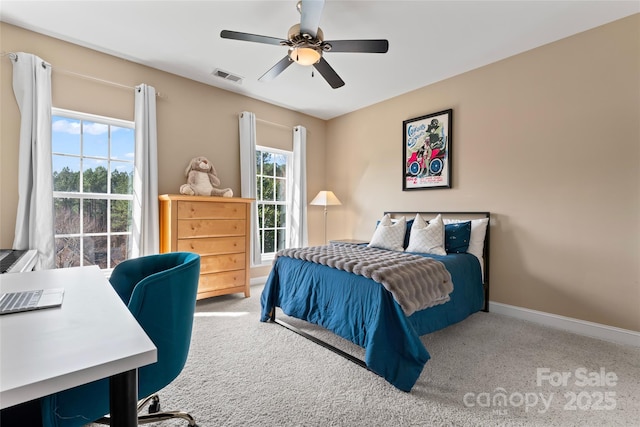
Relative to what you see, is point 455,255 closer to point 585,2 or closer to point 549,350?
point 549,350

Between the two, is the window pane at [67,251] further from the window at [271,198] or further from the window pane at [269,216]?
the window pane at [269,216]

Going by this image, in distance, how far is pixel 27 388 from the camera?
525 millimetres

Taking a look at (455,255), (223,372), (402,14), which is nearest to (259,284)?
(223,372)

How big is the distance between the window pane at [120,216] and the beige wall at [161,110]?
405 millimetres

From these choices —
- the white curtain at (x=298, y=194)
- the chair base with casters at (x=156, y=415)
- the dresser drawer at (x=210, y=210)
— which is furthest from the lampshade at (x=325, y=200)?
the chair base with casters at (x=156, y=415)

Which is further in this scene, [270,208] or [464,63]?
[270,208]

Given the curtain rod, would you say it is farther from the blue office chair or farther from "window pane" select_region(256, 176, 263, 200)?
the blue office chair

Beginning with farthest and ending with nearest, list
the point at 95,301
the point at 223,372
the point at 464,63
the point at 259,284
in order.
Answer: the point at 259,284, the point at 464,63, the point at 223,372, the point at 95,301

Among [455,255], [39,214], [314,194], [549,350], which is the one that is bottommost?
[549,350]

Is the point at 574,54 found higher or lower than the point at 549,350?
higher

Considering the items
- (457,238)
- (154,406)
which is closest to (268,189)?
(457,238)

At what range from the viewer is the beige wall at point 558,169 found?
2490mm

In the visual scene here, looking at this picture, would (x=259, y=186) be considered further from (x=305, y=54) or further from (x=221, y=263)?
(x=305, y=54)

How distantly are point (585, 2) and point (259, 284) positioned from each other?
4.50 metres
